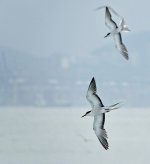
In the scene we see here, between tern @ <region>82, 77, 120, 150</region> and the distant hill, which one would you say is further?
the distant hill

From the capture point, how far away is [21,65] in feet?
127

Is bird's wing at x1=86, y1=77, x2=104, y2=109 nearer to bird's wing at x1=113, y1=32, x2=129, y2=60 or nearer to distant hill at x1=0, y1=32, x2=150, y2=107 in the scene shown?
bird's wing at x1=113, y1=32, x2=129, y2=60

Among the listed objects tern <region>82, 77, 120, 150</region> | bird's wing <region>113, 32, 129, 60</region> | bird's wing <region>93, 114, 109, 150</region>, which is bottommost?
bird's wing <region>93, 114, 109, 150</region>

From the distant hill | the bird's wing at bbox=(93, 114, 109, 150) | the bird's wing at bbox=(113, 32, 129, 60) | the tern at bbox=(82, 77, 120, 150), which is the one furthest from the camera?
the distant hill

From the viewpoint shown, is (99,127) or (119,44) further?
(119,44)

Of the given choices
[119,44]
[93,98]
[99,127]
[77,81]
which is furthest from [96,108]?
[77,81]

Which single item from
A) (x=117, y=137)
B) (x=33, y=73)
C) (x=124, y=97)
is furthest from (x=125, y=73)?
(x=117, y=137)

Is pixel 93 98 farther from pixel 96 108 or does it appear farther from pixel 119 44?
pixel 119 44

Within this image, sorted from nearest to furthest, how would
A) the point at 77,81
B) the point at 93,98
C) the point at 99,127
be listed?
1. the point at 93,98
2. the point at 99,127
3. the point at 77,81

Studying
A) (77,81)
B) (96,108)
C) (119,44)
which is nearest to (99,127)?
(96,108)

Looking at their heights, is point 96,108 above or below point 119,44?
below

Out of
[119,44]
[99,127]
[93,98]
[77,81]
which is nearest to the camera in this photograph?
[93,98]

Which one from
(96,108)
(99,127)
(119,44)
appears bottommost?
(99,127)

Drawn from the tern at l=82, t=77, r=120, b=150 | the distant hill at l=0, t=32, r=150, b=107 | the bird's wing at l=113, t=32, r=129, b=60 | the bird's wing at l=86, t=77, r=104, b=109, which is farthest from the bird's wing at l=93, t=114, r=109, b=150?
the distant hill at l=0, t=32, r=150, b=107
